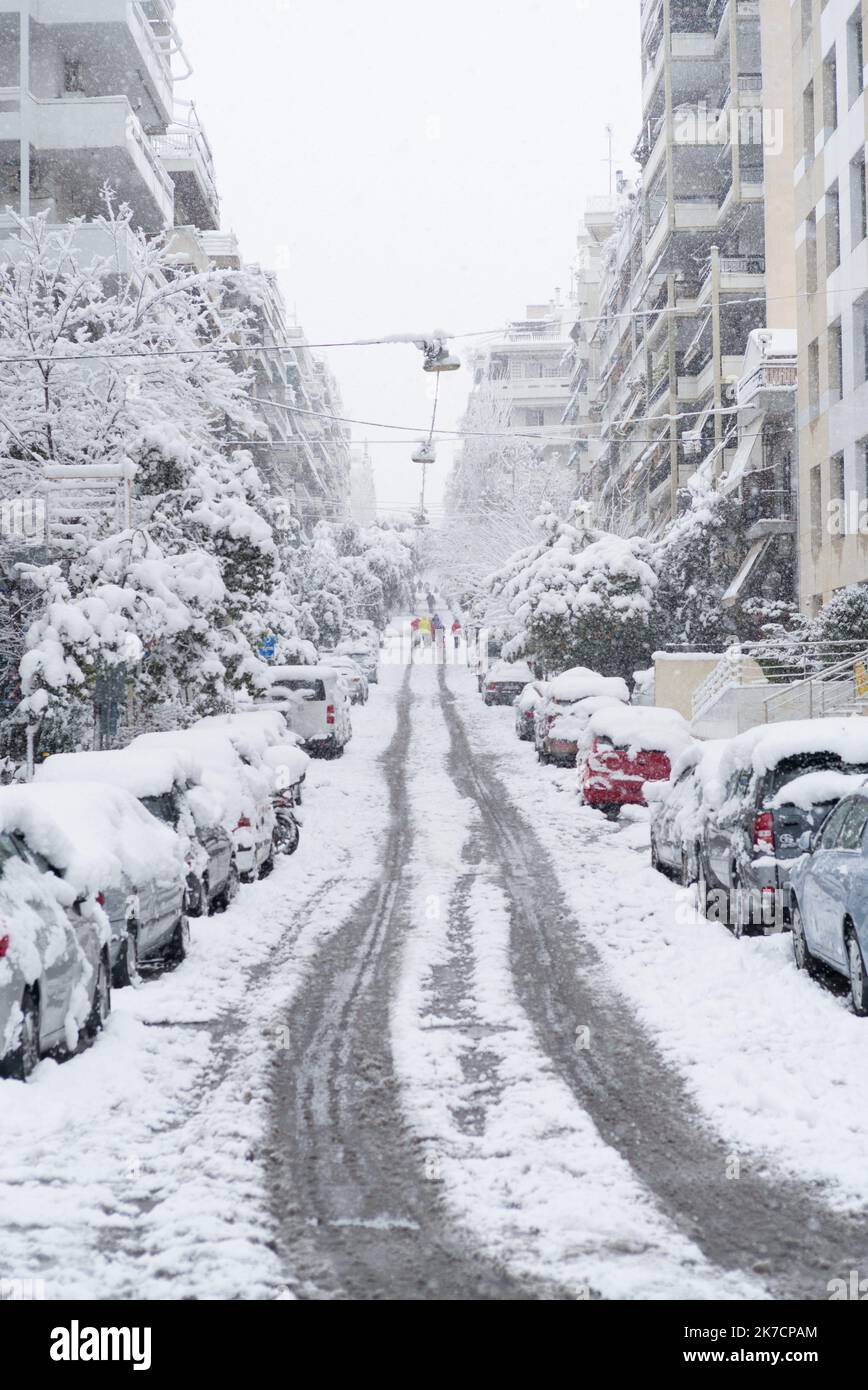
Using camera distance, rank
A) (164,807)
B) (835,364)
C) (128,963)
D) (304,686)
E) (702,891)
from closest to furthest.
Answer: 1. (128,963)
2. (164,807)
3. (702,891)
4. (304,686)
5. (835,364)

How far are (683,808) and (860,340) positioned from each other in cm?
1862

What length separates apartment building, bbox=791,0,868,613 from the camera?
31781mm

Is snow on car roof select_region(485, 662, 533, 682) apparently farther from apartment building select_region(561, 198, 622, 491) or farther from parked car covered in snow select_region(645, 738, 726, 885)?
apartment building select_region(561, 198, 622, 491)

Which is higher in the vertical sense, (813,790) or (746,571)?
(746,571)

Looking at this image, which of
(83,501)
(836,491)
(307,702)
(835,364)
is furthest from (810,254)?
(83,501)

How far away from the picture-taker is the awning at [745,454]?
134ft

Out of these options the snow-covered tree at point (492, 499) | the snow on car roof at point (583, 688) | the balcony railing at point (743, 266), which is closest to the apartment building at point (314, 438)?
the snow-covered tree at point (492, 499)

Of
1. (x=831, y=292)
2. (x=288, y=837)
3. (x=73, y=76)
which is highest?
(x=73, y=76)

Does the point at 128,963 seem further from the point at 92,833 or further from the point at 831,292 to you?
the point at 831,292

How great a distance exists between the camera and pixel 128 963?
11.3 metres

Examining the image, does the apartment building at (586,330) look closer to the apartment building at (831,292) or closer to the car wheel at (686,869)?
the apartment building at (831,292)

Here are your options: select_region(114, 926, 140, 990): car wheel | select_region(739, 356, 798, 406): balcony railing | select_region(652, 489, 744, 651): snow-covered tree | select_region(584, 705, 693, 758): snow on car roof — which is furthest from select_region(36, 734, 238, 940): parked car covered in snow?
select_region(652, 489, 744, 651): snow-covered tree
